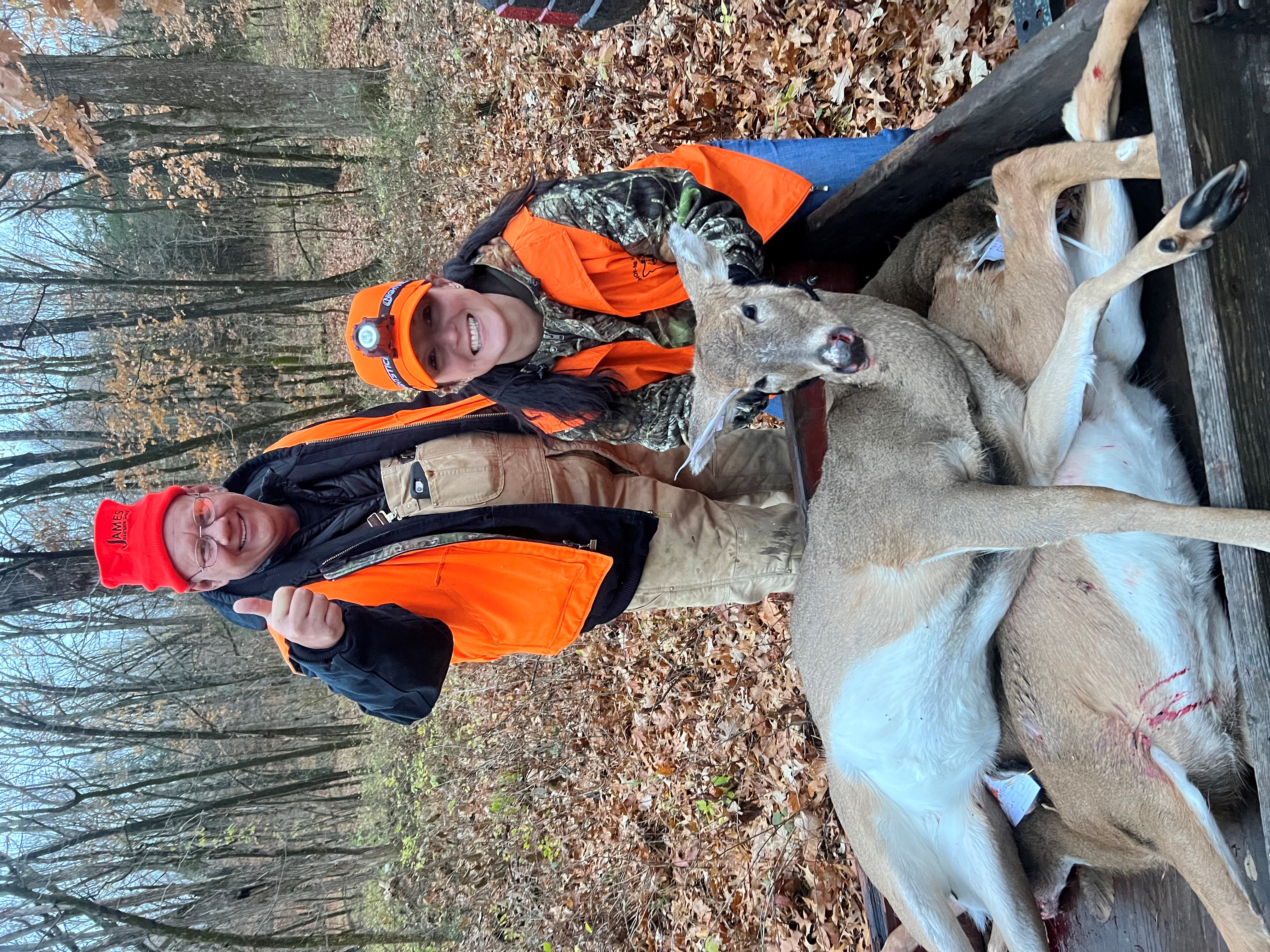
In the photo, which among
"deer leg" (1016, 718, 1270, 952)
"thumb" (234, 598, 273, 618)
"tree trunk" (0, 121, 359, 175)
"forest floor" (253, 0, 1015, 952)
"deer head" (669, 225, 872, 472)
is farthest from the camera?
"tree trunk" (0, 121, 359, 175)

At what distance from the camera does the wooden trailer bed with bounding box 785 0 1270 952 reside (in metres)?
2.06

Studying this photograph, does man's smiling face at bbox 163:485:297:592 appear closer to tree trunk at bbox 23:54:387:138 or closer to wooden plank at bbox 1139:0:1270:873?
wooden plank at bbox 1139:0:1270:873

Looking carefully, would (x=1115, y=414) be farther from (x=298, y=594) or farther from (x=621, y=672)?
(x=621, y=672)

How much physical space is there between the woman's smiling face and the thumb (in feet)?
4.03

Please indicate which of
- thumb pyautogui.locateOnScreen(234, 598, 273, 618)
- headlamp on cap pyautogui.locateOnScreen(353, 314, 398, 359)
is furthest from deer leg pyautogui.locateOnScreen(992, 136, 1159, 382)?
thumb pyautogui.locateOnScreen(234, 598, 273, 618)

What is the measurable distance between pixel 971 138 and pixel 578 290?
5.86 ft

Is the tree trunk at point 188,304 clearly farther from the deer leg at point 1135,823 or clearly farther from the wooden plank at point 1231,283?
the wooden plank at point 1231,283

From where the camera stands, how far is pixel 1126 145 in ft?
8.22

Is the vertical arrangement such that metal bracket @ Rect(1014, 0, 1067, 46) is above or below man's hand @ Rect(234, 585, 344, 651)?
above

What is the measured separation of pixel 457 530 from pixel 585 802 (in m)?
5.25

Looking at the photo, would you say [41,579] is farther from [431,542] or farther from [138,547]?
[431,542]

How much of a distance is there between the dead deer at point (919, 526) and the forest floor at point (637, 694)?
1895mm

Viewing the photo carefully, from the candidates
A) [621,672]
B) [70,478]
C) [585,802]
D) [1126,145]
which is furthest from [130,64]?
[1126,145]

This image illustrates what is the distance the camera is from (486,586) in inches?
169
